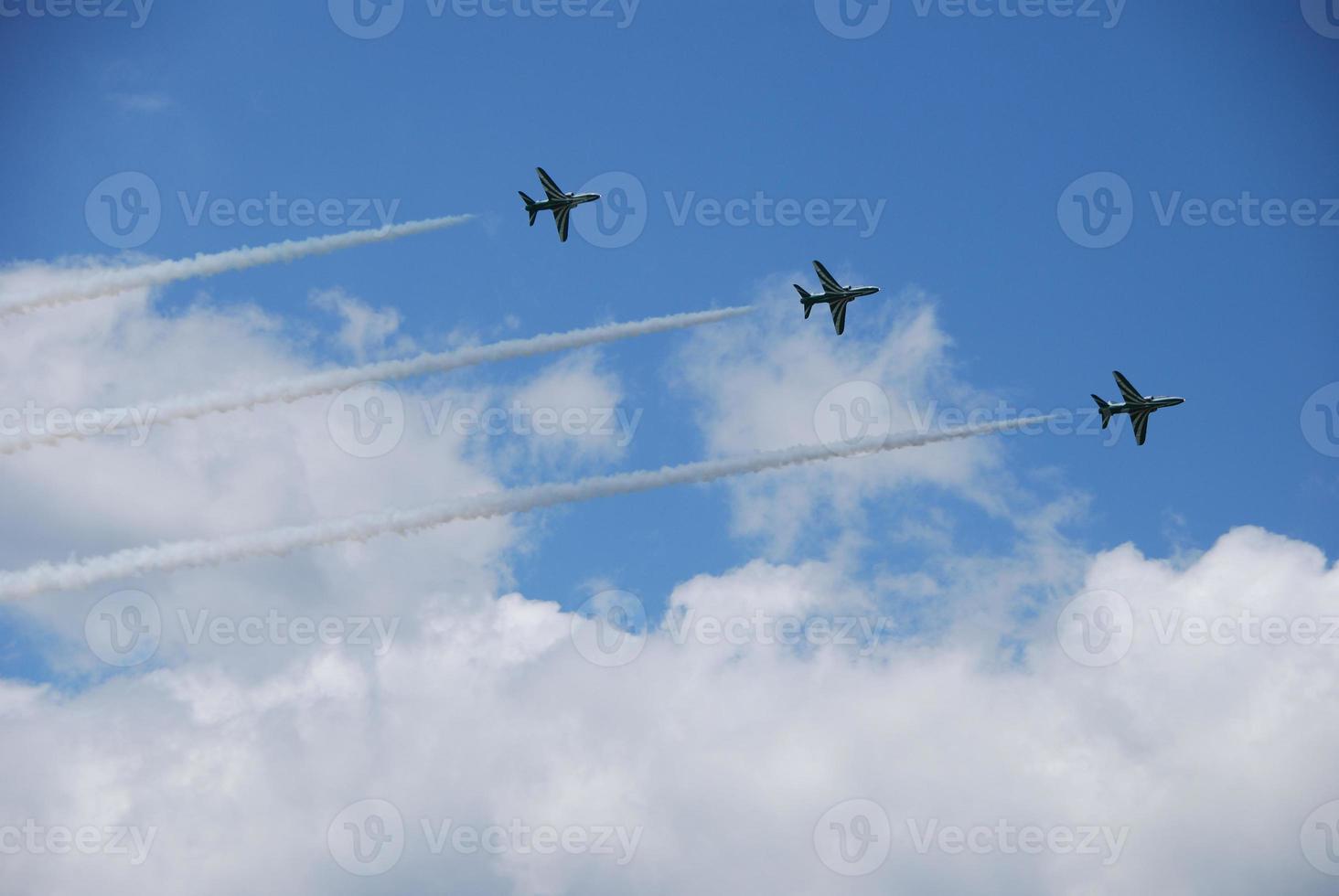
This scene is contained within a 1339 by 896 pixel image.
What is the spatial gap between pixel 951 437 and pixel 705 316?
2412 centimetres

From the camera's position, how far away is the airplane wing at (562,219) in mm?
126625

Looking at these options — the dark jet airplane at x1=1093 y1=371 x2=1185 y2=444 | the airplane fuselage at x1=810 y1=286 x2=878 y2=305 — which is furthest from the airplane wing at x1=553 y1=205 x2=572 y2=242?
the dark jet airplane at x1=1093 y1=371 x2=1185 y2=444

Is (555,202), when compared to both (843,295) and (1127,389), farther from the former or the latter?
(1127,389)

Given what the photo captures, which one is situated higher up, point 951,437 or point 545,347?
point 545,347

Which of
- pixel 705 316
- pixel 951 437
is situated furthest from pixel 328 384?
pixel 951 437

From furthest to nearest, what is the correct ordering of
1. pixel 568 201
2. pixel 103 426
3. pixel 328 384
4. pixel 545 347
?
1. pixel 568 201
2. pixel 545 347
3. pixel 328 384
4. pixel 103 426

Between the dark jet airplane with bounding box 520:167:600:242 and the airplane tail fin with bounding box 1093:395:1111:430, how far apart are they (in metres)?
54.8

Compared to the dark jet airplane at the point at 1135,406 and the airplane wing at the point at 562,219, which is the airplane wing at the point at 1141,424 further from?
the airplane wing at the point at 562,219

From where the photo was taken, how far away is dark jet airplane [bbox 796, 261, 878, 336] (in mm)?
128375

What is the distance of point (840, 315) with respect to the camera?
12975cm

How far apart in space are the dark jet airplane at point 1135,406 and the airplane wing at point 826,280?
28.3 meters

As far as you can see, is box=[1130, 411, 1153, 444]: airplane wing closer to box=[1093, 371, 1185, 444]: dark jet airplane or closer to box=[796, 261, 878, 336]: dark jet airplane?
box=[1093, 371, 1185, 444]: dark jet airplane

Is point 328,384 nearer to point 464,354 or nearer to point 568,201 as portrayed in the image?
point 464,354

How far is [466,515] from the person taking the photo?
94125 millimetres
